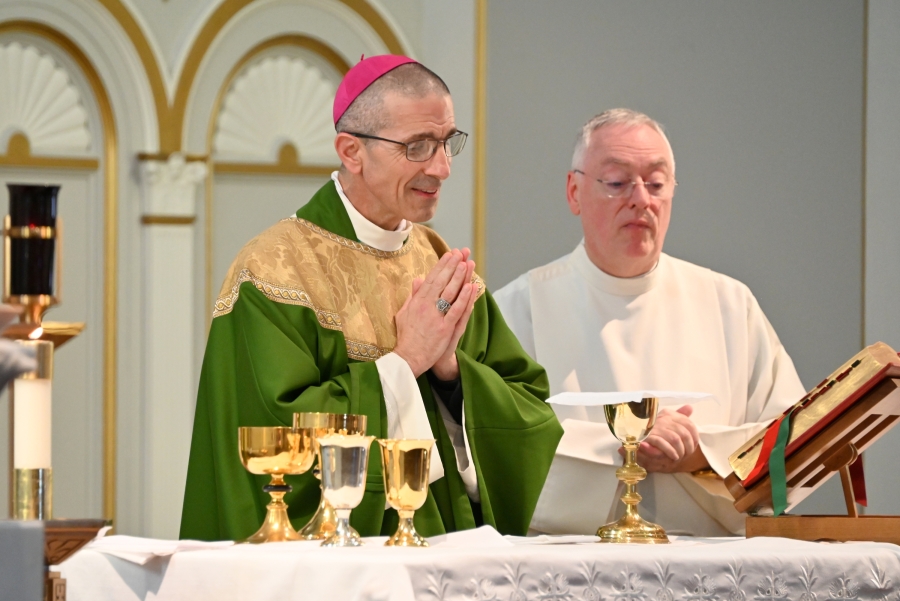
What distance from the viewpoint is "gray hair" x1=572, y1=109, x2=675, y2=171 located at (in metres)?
4.33

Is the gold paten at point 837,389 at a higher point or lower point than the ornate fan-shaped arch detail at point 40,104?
lower

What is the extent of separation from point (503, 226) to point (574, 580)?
4.24m

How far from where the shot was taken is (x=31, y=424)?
2021 mm

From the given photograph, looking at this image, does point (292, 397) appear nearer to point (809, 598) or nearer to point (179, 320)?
point (809, 598)

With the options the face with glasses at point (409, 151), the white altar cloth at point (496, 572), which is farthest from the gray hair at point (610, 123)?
the white altar cloth at point (496, 572)

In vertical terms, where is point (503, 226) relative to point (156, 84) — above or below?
below

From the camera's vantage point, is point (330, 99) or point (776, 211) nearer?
point (776, 211)

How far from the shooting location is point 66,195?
7496mm

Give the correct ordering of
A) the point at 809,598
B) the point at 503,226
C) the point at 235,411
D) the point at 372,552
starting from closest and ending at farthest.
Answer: the point at 372,552
the point at 809,598
the point at 235,411
the point at 503,226

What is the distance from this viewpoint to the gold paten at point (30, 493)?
6.50 ft

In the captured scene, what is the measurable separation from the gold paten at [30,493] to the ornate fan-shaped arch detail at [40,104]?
574cm

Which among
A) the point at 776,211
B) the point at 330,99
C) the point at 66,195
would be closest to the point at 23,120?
the point at 66,195

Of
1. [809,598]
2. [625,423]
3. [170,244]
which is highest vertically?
[170,244]

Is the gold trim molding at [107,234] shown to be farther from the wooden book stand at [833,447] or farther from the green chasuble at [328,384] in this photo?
the wooden book stand at [833,447]
